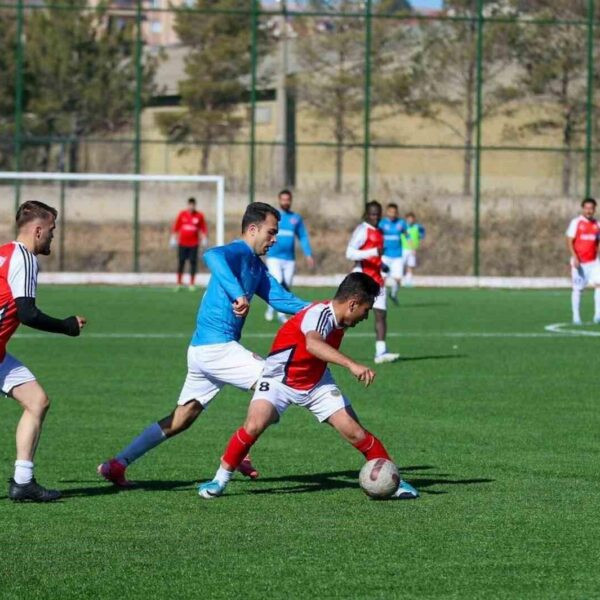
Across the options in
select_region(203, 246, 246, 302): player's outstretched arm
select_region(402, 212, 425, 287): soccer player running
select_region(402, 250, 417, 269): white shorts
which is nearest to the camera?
select_region(203, 246, 246, 302): player's outstretched arm

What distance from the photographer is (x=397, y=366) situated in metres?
18.0

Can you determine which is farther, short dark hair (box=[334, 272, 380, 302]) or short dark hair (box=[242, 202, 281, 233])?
short dark hair (box=[242, 202, 281, 233])

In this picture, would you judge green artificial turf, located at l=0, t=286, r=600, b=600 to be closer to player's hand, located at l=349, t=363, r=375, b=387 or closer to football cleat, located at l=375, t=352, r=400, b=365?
football cleat, located at l=375, t=352, r=400, b=365

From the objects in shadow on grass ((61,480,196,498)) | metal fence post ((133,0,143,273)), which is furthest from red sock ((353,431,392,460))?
metal fence post ((133,0,143,273))

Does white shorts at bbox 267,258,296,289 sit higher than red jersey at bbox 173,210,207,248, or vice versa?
red jersey at bbox 173,210,207,248

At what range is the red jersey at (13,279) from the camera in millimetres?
8492

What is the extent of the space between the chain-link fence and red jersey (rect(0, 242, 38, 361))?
31603 millimetres

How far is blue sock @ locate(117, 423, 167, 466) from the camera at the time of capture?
9.52 metres

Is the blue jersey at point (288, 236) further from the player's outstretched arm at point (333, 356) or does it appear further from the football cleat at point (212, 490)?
the player's outstretched arm at point (333, 356)

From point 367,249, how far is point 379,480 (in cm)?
985

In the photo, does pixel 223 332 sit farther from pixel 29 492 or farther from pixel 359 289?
pixel 29 492

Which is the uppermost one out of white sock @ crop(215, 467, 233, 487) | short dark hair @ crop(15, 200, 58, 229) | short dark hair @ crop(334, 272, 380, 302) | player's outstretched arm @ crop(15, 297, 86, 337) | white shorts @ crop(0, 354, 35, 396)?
short dark hair @ crop(15, 200, 58, 229)

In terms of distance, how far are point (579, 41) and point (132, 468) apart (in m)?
35.1

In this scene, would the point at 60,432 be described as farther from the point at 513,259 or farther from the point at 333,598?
the point at 513,259
